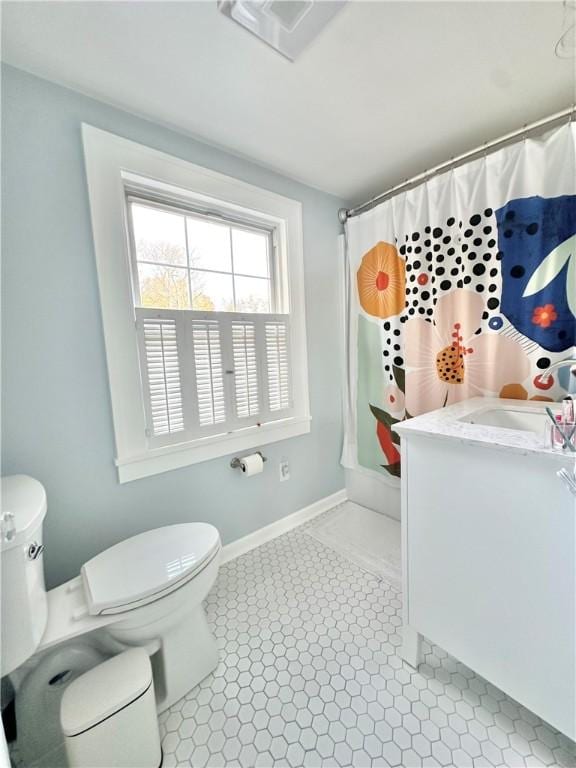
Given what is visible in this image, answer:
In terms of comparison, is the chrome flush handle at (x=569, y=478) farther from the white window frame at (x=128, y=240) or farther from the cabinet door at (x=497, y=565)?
the white window frame at (x=128, y=240)

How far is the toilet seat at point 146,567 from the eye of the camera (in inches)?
36.2

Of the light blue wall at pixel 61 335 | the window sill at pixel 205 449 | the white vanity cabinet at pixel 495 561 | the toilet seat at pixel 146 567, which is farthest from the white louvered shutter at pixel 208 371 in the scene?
the white vanity cabinet at pixel 495 561

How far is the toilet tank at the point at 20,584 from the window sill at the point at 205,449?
0.48m

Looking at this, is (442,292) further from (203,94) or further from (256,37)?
(203,94)

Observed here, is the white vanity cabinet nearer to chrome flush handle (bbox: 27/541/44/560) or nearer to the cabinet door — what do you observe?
the cabinet door

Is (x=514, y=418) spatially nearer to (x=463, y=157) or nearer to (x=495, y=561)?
(x=495, y=561)

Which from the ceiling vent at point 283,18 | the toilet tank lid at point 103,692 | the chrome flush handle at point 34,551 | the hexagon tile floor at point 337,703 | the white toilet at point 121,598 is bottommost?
the hexagon tile floor at point 337,703

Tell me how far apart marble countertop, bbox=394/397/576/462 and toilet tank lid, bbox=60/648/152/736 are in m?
1.05

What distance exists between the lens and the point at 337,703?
101 cm

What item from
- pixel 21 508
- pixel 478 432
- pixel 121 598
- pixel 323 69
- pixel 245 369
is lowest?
pixel 121 598

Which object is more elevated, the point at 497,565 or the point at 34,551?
the point at 34,551


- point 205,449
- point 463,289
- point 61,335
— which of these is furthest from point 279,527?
point 463,289

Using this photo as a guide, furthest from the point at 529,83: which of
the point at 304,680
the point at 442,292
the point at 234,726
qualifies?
the point at 234,726

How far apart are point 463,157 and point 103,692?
246cm
